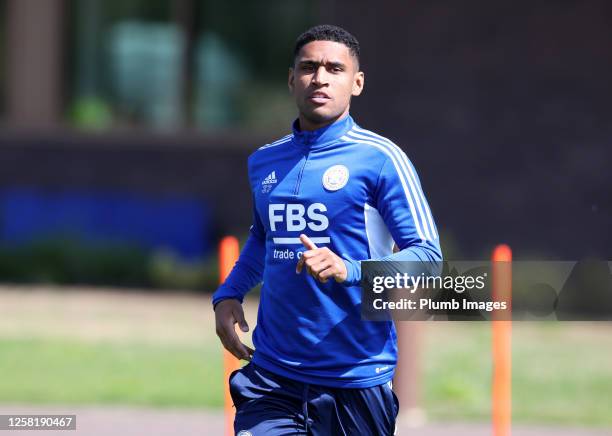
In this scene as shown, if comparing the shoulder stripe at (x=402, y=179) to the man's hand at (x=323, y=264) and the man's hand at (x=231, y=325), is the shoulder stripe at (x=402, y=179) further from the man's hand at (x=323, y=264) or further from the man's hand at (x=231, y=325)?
the man's hand at (x=231, y=325)

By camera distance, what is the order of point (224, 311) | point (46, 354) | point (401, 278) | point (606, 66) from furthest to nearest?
point (606, 66) → point (46, 354) → point (224, 311) → point (401, 278)

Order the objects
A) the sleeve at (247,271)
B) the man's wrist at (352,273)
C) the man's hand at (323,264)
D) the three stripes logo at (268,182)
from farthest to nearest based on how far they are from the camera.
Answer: the sleeve at (247,271)
the three stripes logo at (268,182)
the man's wrist at (352,273)
the man's hand at (323,264)

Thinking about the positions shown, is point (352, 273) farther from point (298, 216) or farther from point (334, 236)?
point (298, 216)

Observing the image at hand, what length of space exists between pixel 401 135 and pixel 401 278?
430 inches

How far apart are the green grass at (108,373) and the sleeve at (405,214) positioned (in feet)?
17.8

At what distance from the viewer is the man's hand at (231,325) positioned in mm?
4633

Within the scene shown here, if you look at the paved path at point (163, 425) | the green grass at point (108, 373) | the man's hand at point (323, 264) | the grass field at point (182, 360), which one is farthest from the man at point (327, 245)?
the green grass at point (108, 373)

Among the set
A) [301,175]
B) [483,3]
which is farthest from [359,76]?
[483,3]

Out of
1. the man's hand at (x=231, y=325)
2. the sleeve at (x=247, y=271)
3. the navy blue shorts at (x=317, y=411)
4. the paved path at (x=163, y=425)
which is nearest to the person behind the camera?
the navy blue shorts at (x=317, y=411)

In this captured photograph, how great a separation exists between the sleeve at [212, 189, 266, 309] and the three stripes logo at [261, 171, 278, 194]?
0.87 ft

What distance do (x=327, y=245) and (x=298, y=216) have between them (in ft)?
0.48

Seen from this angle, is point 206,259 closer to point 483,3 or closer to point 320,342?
point 483,3

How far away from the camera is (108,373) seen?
10477mm

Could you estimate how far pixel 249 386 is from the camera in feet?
14.8
